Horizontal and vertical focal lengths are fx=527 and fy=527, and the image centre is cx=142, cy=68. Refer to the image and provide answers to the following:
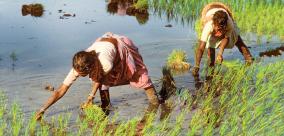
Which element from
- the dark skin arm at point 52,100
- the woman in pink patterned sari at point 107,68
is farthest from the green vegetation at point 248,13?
the dark skin arm at point 52,100

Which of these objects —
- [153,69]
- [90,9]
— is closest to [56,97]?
[153,69]

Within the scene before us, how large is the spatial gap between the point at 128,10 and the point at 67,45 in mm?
4510

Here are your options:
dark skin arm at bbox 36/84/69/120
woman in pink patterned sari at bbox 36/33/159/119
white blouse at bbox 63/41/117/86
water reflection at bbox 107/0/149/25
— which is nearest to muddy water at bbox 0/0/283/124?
water reflection at bbox 107/0/149/25

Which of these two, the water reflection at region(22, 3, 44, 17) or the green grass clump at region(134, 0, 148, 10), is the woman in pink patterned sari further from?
the green grass clump at region(134, 0, 148, 10)

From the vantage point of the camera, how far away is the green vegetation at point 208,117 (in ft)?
14.8

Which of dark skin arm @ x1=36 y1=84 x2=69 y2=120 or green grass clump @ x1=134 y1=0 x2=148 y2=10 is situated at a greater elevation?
green grass clump @ x1=134 y1=0 x2=148 y2=10

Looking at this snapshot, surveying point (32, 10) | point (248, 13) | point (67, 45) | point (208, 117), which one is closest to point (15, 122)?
point (208, 117)

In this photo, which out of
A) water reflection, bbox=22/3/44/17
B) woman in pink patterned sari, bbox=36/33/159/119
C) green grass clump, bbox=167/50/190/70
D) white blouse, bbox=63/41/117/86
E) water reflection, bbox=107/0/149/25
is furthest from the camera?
water reflection, bbox=107/0/149/25

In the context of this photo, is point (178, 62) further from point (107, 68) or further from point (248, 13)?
point (248, 13)

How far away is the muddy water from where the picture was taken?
20.1ft

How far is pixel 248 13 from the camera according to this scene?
10.6m

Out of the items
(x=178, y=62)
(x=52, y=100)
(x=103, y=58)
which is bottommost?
(x=178, y=62)

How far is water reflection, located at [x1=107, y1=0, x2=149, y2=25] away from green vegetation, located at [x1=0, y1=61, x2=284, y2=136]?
5712mm

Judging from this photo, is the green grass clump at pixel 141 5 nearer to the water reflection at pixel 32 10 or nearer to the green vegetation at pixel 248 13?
the green vegetation at pixel 248 13
